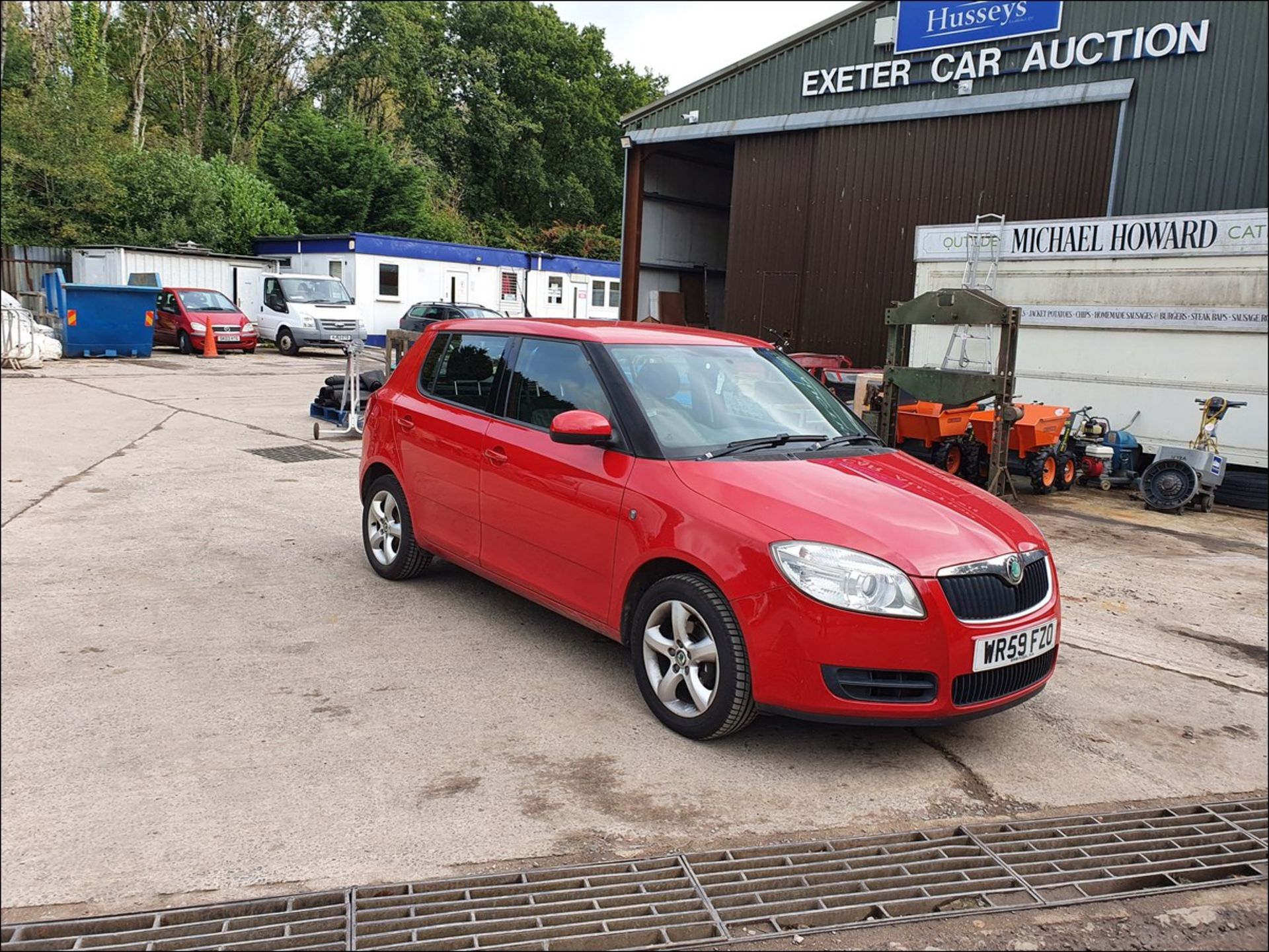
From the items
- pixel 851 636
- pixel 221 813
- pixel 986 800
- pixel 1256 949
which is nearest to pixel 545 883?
pixel 221 813

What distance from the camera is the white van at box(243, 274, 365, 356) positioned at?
2650cm

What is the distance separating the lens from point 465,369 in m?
5.62

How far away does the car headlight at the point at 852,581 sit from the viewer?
365 cm

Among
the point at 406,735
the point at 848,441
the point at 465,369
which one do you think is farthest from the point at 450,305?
the point at 406,735

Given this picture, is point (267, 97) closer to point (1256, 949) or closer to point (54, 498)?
point (54, 498)

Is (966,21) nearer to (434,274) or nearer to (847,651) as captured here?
(847,651)

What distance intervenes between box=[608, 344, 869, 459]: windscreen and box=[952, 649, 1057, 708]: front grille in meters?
1.42

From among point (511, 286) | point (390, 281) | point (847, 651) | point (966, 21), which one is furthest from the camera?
point (511, 286)

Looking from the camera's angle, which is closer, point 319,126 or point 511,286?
point 511,286

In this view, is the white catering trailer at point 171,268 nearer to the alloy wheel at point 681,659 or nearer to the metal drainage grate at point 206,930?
the alloy wheel at point 681,659

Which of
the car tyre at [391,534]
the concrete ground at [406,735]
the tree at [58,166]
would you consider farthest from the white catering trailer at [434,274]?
the concrete ground at [406,735]

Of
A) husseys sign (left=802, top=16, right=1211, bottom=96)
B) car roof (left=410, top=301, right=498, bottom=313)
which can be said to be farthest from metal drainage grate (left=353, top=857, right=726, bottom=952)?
car roof (left=410, top=301, right=498, bottom=313)

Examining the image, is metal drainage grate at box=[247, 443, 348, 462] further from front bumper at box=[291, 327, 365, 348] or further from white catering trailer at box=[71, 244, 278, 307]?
white catering trailer at box=[71, 244, 278, 307]

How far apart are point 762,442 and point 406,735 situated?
2.01 meters
